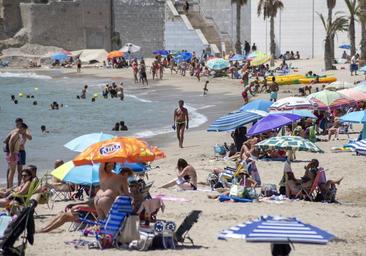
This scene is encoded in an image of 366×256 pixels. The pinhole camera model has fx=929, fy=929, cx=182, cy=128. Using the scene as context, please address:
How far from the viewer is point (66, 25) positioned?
62969mm

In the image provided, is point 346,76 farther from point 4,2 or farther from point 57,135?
point 4,2

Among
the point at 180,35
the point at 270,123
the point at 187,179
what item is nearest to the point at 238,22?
the point at 180,35

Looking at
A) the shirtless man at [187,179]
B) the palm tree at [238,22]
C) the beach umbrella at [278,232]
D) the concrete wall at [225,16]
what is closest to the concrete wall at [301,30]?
the palm tree at [238,22]

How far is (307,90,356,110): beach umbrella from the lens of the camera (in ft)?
70.0

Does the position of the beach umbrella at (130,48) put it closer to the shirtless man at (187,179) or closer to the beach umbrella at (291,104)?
the beach umbrella at (291,104)

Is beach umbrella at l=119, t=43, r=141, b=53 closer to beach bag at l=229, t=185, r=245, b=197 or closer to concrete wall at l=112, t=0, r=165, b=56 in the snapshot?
concrete wall at l=112, t=0, r=165, b=56

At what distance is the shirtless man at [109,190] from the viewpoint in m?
10.7

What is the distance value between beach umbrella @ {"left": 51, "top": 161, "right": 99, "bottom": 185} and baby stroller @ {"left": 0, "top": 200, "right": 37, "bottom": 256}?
3231 millimetres

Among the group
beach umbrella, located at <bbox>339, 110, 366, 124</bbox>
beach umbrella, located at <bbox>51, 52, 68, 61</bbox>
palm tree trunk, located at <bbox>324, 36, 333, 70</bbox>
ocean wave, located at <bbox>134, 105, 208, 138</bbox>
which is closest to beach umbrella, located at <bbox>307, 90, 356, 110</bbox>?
beach umbrella, located at <bbox>339, 110, 366, 124</bbox>

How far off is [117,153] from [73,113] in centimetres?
2454

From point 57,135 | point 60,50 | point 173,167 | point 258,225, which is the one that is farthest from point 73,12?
point 258,225

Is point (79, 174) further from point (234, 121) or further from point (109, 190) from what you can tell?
point (234, 121)

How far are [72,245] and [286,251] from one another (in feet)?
12.9

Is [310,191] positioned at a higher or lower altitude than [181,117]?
lower
